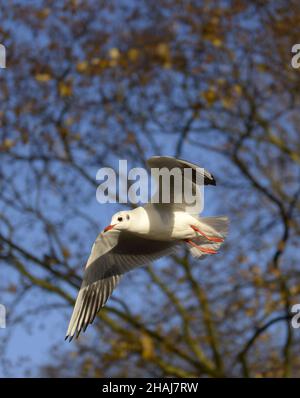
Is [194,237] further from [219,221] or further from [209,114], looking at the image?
[209,114]

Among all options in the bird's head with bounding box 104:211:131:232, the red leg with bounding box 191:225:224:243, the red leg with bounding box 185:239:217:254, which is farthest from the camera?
the red leg with bounding box 185:239:217:254

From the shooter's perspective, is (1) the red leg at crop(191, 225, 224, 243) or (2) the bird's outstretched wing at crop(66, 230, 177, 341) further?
(2) the bird's outstretched wing at crop(66, 230, 177, 341)

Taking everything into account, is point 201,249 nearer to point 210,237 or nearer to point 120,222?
point 210,237

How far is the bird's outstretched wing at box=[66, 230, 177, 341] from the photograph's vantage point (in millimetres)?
5758

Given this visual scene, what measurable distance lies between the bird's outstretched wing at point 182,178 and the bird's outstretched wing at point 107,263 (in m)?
0.53

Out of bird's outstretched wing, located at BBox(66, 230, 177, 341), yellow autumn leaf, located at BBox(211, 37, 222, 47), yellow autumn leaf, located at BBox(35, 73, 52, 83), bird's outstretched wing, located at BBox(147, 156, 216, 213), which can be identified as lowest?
bird's outstretched wing, located at BBox(66, 230, 177, 341)

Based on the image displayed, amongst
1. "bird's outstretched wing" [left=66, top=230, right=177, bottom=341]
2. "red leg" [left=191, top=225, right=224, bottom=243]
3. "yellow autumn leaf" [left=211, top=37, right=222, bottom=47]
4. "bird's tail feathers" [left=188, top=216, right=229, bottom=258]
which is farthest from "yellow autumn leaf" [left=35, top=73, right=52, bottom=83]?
"red leg" [left=191, top=225, right=224, bottom=243]

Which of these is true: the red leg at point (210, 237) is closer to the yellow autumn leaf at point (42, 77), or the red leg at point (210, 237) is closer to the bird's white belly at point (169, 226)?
the bird's white belly at point (169, 226)

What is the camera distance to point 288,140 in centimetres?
1141

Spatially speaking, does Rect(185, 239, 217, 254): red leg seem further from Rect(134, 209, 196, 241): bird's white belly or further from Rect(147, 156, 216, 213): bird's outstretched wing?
Rect(147, 156, 216, 213): bird's outstretched wing

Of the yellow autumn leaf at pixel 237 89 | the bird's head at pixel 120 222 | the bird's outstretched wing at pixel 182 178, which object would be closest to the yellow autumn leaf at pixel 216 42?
the yellow autumn leaf at pixel 237 89

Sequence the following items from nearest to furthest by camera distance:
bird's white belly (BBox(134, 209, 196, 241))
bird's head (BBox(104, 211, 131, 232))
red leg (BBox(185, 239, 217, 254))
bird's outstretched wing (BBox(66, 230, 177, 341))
Result: bird's head (BBox(104, 211, 131, 232)) < bird's white belly (BBox(134, 209, 196, 241)) < red leg (BBox(185, 239, 217, 254)) < bird's outstretched wing (BBox(66, 230, 177, 341))
